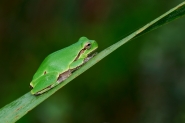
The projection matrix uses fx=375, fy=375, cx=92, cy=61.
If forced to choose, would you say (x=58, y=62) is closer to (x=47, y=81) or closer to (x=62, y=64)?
(x=62, y=64)

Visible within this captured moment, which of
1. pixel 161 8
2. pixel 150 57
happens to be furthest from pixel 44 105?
pixel 161 8

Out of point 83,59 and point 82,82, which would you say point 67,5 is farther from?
point 83,59

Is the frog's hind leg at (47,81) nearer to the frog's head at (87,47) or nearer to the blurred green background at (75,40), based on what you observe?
the frog's head at (87,47)

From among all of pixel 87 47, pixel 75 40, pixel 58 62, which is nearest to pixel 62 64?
pixel 58 62

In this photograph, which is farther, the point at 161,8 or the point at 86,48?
the point at 161,8

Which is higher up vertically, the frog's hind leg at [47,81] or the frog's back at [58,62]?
the frog's back at [58,62]

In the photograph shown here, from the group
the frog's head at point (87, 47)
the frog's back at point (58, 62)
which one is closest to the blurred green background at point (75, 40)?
the frog's head at point (87, 47)
